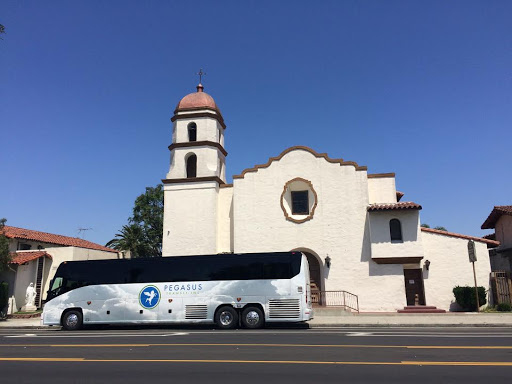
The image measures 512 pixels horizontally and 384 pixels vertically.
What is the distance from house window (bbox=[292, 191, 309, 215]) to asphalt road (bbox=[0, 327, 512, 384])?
1329 cm

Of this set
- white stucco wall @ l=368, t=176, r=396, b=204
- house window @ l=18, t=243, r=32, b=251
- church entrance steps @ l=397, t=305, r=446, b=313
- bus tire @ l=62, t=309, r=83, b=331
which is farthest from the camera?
house window @ l=18, t=243, r=32, b=251

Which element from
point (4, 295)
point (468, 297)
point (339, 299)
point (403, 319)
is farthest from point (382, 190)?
point (4, 295)

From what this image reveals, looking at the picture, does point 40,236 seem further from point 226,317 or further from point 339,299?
point 339,299

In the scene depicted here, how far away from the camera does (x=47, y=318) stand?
17.1 meters

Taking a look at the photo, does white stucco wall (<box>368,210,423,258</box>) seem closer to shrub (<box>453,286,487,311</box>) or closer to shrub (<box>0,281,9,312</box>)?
shrub (<box>453,286,487,311</box>)

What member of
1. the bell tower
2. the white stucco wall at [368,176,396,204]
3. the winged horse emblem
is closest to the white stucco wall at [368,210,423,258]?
the white stucco wall at [368,176,396,204]

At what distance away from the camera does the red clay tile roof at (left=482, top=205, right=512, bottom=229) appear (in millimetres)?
26562

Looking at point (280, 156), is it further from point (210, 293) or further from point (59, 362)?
point (59, 362)

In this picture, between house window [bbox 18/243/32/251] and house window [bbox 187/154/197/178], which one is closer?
house window [bbox 187/154/197/178]

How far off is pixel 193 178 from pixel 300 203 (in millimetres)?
6898

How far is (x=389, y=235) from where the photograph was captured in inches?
882

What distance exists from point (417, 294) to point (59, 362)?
20009 millimetres

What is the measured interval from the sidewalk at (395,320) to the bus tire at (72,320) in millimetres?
3238

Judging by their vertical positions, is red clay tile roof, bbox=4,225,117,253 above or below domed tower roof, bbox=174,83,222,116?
below
